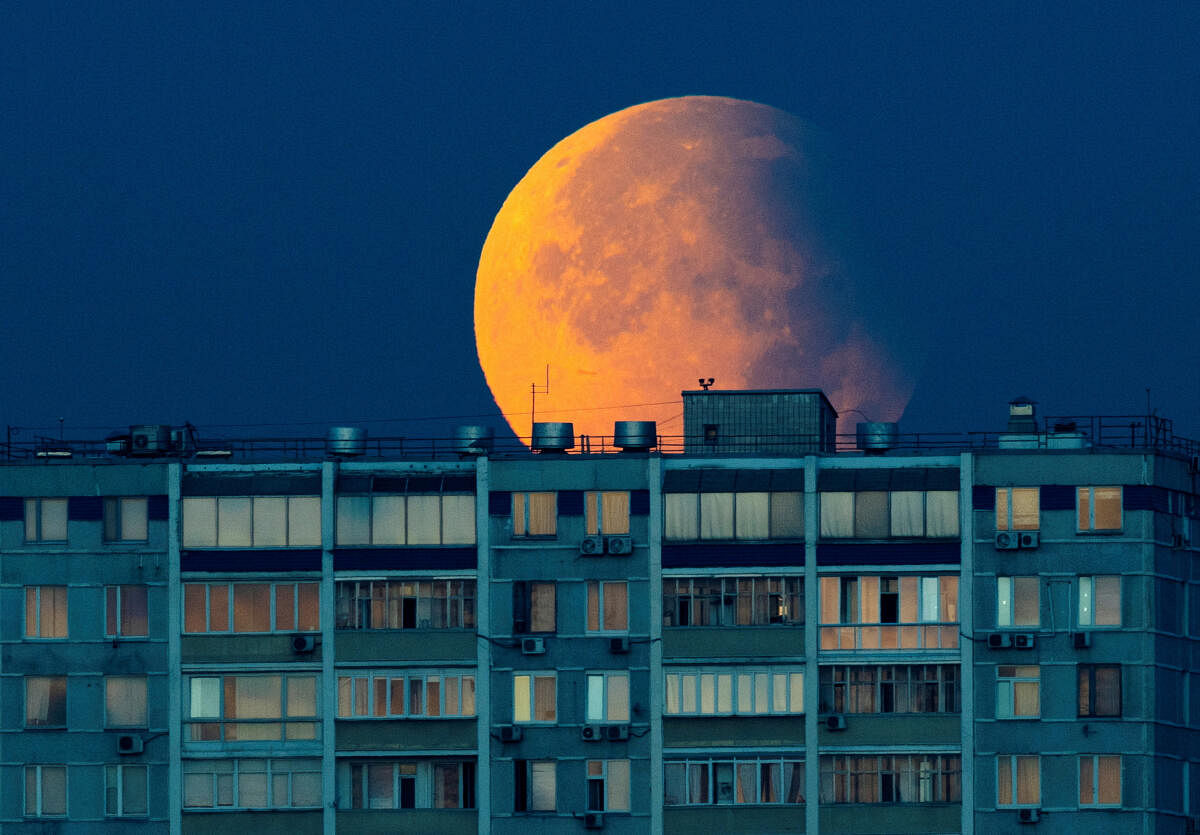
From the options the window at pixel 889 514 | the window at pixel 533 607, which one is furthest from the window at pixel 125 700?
the window at pixel 889 514

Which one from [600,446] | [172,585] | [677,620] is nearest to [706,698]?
[677,620]

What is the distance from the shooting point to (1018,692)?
393 ft

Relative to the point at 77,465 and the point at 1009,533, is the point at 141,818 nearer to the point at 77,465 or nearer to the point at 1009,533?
the point at 77,465

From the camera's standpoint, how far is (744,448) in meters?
128

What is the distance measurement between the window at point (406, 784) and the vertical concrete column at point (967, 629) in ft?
62.3

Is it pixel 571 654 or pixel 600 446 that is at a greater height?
pixel 600 446

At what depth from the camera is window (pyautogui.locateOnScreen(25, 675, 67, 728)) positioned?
4806 inches

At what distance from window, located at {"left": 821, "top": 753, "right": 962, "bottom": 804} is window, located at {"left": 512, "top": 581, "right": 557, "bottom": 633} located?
476 inches

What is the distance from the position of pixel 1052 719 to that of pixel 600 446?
21127mm

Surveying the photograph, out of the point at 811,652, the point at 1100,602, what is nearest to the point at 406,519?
the point at 811,652

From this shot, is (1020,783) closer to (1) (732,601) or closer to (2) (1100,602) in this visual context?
(2) (1100,602)

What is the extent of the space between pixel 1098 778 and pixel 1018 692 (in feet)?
14.5

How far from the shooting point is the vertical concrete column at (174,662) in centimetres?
12138

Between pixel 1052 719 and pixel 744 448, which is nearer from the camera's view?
pixel 1052 719
